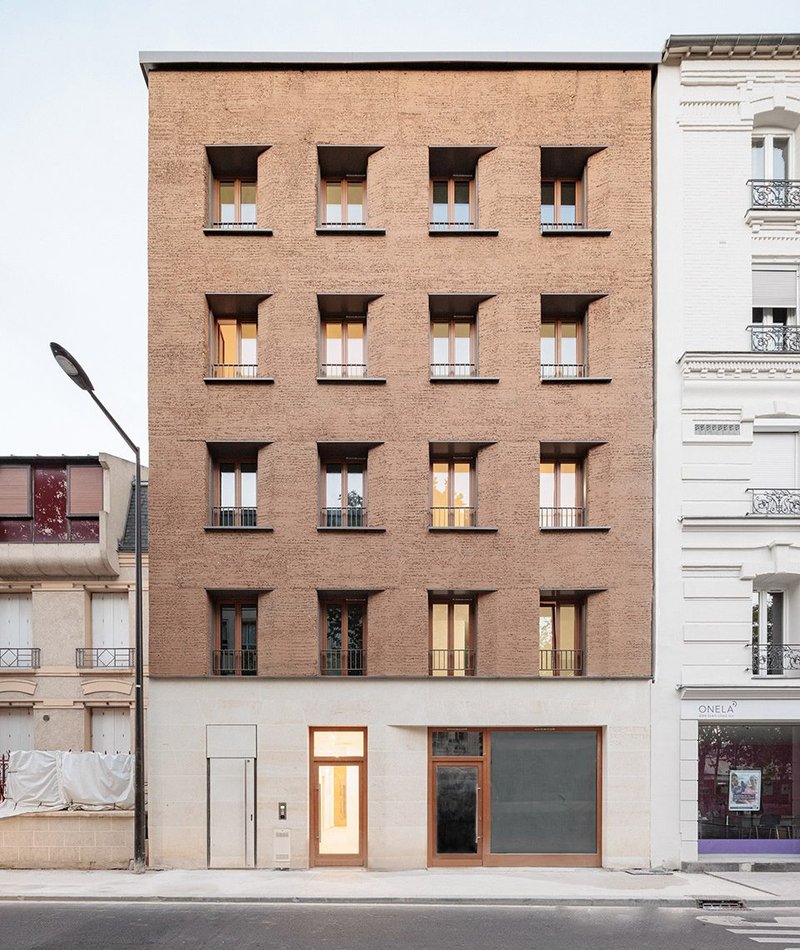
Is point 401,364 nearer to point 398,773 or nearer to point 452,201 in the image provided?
→ point 452,201

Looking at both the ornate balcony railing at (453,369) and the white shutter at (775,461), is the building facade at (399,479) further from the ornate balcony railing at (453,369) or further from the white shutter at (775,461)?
the white shutter at (775,461)

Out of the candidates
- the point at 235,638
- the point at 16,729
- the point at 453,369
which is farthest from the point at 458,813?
the point at 16,729

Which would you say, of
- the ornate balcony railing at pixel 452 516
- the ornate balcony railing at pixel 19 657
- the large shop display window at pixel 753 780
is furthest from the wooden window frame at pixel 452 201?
the ornate balcony railing at pixel 19 657

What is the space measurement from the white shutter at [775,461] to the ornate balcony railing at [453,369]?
279 inches

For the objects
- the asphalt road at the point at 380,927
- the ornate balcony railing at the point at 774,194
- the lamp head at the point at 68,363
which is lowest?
the asphalt road at the point at 380,927

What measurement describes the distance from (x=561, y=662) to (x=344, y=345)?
31.2 ft

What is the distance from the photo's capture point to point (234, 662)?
17.4 m

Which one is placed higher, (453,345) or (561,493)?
(453,345)

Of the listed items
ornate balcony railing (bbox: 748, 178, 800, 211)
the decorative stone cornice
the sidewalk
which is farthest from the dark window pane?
ornate balcony railing (bbox: 748, 178, 800, 211)

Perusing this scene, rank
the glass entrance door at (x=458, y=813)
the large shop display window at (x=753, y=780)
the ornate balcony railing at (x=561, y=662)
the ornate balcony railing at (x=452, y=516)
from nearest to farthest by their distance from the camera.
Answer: the glass entrance door at (x=458, y=813), the large shop display window at (x=753, y=780), the ornate balcony railing at (x=561, y=662), the ornate balcony railing at (x=452, y=516)

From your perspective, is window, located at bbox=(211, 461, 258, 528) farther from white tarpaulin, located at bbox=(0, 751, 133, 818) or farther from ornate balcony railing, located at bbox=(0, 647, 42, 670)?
ornate balcony railing, located at bbox=(0, 647, 42, 670)

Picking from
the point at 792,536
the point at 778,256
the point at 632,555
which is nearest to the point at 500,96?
the point at 778,256

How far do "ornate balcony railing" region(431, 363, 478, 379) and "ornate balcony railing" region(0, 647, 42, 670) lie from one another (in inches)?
575

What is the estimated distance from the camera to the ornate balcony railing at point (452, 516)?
17797 mm
